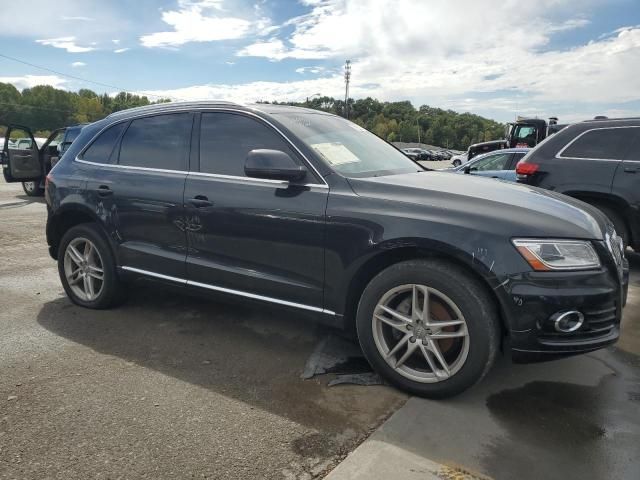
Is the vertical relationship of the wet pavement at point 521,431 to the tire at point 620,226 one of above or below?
below

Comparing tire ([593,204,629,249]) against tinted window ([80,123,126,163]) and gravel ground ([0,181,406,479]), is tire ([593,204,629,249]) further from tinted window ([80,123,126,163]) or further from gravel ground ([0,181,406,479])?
tinted window ([80,123,126,163])

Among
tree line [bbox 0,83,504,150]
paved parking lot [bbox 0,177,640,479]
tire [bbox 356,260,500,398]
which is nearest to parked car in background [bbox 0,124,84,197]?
paved parking lot [bbox 0,177,640,479]

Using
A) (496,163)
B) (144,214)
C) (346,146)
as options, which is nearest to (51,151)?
(144,214)

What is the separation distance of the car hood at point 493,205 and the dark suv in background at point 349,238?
0.01m

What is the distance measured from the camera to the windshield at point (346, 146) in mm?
3361

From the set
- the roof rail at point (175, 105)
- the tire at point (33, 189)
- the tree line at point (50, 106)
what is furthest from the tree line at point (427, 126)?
the roof rail at point (175, 105)

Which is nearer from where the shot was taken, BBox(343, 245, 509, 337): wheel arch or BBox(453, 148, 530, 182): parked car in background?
BBox(343, 245, 509, 337): wheel arch

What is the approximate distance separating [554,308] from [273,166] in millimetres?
1756

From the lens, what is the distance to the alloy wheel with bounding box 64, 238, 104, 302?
14.1 feet

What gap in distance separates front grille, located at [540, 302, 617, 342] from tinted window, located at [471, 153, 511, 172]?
7.61 m

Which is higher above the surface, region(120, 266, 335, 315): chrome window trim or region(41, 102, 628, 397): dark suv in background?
region(41, 102, 628, 397): dark suv in background

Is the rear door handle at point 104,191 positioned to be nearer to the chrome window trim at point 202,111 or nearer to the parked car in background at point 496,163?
the chrome window trim at point 202,111

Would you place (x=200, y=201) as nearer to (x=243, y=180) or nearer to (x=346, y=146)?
(x=243, y=180)

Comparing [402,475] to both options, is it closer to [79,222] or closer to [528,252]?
[528,252]
